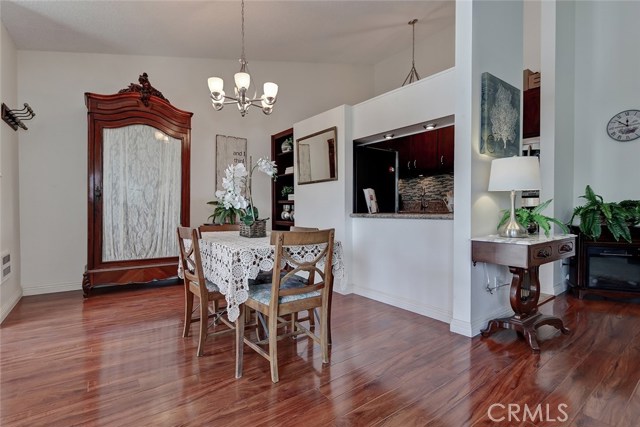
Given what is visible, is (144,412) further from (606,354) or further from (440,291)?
(606,354)

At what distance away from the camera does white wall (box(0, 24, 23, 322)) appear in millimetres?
3127

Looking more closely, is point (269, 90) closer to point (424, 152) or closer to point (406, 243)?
point (406, 243)

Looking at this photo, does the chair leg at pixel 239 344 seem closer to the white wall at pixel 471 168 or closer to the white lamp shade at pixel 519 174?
the white wall at pixel 471 168

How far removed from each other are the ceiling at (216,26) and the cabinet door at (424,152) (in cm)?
145

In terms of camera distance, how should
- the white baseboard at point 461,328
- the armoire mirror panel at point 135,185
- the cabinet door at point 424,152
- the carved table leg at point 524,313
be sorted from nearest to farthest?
the carved table leg at point 524,313 → the white baseboard at point 461,328 → the armoire mirror panel at point 135,185 → the cabinet door at point 424,152

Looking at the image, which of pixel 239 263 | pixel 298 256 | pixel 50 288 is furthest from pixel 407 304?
pixel 50 288

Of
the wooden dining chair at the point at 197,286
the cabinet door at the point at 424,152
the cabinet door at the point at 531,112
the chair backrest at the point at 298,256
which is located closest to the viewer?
the chair backrest at the point at 298,256

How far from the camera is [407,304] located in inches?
129

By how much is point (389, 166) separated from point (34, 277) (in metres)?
4.38

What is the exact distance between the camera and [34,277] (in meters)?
3.86

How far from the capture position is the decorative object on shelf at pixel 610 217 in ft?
11.4

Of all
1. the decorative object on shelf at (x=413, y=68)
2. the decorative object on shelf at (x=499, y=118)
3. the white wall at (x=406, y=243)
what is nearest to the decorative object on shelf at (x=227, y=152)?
the white wall at (x=406, y=243)

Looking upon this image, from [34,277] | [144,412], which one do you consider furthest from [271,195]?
[144,412]

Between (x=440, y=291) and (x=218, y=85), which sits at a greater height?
(x=218, y=85)
